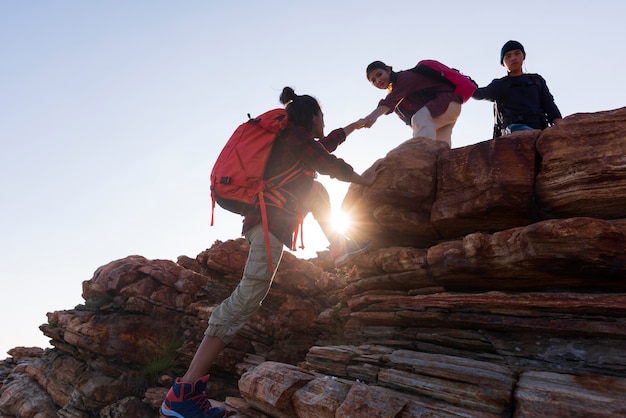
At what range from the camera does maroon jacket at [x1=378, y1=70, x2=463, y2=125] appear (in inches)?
364

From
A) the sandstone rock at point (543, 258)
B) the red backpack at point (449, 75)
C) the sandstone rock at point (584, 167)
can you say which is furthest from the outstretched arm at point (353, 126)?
the sandstone rock at point (584, 167)

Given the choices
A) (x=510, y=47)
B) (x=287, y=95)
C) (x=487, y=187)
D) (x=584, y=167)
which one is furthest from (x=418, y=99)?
(x=584, y=167)

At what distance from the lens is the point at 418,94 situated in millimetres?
9430

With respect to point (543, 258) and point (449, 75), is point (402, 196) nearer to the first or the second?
point (543, 258)

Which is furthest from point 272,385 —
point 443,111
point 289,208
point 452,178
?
point 443,111

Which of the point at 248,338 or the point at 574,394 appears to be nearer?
the point at 574,394

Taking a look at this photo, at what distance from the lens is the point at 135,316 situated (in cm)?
1252

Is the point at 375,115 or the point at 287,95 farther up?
the point at 375,115

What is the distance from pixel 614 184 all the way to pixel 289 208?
16.4 feet

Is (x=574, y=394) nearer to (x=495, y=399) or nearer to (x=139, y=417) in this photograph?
(x=495, y=399)

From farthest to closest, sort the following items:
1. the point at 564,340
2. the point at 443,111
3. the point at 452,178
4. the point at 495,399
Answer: the point at 443,111, the point at 452,178, the point at 564,340, the point at 495,399

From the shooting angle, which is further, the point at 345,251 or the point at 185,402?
the point at 345,251

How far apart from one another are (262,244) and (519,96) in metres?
7.14

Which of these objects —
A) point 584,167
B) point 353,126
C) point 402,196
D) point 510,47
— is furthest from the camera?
point 510,47
